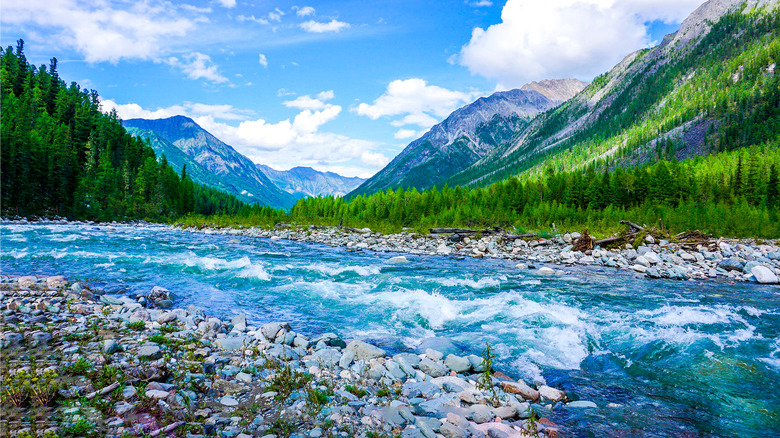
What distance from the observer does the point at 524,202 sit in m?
59.8

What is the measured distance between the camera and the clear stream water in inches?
219

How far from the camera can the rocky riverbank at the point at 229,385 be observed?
13.1 ft

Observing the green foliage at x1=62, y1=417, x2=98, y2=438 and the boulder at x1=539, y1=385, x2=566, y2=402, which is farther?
the boulder at x1=539, y1=385, x2=566, y2=402

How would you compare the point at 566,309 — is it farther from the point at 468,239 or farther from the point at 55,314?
the point at 468,239

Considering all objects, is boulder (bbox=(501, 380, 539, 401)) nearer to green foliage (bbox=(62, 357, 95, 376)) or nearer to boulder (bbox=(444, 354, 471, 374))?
boulder (bbox=(444, 354, 471, 374))

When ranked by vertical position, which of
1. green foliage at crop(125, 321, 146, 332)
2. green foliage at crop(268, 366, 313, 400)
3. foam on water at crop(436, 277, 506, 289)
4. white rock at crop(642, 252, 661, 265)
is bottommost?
foam on water at crop(436, 277, 506, 289)

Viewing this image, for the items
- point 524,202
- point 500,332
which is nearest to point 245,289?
point 500,332

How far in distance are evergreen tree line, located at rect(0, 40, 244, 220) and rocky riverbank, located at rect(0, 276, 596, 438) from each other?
50.5m

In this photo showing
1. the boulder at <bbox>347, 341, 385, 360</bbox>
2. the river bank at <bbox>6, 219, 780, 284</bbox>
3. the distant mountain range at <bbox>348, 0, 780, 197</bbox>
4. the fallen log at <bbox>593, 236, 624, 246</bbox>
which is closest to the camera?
the boulder at <bbox>347, 341, 385, 360</bbox>

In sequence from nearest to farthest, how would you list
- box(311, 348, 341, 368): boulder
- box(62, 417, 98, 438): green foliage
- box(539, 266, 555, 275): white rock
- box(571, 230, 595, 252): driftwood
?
box(62, 417, 98, 438): green foliage, box(311, 348, 341, 368): boulder, box(539, 266, 555, 275): white rock, box(571, 230, 595, 252): driftwood

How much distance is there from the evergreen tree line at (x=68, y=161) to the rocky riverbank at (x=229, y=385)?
166 ft

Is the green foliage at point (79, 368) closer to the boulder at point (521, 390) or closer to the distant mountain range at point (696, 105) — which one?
the boulder at point (521, 390)

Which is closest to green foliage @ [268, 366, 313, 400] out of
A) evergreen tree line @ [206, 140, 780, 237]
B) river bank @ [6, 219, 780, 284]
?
river bank @ [6, 219, 780, 284]

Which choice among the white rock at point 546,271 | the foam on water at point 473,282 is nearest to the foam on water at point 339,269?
the foam on water at point 473,282
